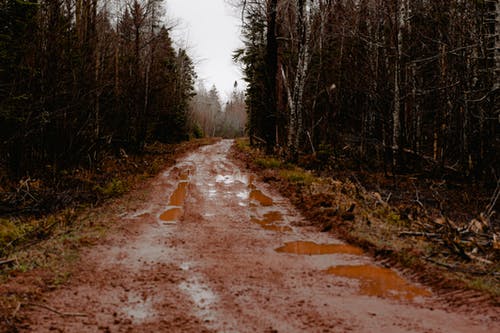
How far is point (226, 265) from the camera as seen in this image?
5.37 meters

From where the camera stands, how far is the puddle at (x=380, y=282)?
4.54 metres

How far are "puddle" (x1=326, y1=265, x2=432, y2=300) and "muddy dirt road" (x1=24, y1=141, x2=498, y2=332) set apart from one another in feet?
0.04

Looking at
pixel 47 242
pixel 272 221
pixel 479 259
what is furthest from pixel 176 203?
pixel 479 259

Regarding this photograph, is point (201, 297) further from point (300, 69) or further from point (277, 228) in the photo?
point (300, 69)

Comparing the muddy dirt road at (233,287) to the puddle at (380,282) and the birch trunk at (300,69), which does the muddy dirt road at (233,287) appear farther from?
the birch trunk at (300,69)

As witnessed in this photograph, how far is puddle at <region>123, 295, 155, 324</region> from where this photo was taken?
379 centimetres

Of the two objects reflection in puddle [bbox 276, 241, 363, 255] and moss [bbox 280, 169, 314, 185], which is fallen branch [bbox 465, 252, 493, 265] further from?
moss [bbox 280, 169, 314, 185]

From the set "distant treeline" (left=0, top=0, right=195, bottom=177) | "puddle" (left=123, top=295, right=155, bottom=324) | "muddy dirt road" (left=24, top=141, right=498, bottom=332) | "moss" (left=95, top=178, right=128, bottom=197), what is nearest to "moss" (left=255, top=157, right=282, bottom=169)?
"moss" (left=95, top=178, right=128, bottom=197)

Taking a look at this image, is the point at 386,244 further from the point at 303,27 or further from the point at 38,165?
the point at 303,27

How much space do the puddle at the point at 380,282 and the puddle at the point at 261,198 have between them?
14.8ft

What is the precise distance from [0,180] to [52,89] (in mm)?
2703

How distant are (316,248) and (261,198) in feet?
13.8

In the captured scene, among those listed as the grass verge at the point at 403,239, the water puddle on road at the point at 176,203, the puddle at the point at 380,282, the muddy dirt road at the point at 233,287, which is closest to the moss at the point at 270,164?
the water puddle on road at the point at 176,203

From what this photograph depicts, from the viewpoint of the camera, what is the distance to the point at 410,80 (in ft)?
57.2
